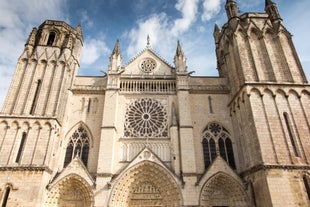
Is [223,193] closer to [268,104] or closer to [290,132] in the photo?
[290,132]

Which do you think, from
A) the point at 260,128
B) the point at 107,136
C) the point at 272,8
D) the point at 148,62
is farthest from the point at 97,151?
the point at 272,8

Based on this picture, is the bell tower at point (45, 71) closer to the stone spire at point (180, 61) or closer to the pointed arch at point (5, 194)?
the pointed arch at point (5, 194)

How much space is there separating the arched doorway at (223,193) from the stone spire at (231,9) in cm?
1267

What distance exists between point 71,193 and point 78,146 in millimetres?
3105

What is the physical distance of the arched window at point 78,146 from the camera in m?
15.3

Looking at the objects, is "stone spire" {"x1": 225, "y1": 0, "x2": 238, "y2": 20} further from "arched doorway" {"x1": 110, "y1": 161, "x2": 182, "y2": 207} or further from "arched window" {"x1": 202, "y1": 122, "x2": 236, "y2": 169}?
"arched doorway" {"x1": 110, "y1": 161, "x2": 182, "y2": 207}

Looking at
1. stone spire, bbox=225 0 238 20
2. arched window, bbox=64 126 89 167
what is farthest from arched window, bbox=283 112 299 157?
arched window, bbox=64 126 89 167

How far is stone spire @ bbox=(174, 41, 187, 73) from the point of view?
60.0 ft

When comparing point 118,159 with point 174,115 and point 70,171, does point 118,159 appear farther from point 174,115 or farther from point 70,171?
point 174,115

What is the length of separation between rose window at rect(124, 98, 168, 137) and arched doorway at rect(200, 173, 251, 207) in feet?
14.6

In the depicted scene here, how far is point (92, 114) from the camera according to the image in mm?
16750

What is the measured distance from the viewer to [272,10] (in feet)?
59.5

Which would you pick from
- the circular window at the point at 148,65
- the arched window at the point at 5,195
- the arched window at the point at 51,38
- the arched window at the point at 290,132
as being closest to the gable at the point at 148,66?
the circular window at the point at 148,65

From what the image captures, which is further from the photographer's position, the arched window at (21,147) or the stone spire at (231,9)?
the stone spire at (231,9)
